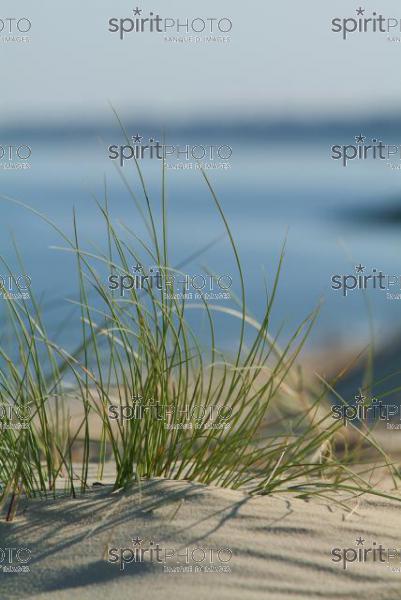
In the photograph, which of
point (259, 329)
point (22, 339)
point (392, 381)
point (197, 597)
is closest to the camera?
point (197, 597)

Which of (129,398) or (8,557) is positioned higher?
(129,398)

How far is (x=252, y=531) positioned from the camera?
2.26 meters

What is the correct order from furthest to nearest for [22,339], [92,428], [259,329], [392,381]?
[392,381] < [92,428] < [22,339] < [259,329]

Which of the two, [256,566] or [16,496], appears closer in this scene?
[256,566]

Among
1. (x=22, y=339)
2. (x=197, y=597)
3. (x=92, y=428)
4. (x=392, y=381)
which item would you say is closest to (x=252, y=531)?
(x=197, y=597)

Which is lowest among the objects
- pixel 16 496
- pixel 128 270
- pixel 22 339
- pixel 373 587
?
pixel 373 587

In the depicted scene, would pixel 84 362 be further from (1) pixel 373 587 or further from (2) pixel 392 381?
(2) pixel 392 381

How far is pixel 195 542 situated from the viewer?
2.20 m

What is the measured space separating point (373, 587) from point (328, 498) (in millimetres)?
412

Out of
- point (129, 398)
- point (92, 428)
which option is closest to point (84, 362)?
point (129, 398)

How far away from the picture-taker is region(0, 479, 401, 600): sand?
207cm

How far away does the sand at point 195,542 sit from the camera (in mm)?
2074

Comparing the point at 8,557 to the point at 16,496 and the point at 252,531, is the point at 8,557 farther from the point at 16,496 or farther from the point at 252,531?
the point at 252,531

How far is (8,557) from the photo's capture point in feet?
7.37
